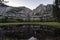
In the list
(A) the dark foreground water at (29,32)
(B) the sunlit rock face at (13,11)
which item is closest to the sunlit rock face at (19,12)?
(B) the sunlit rock face at (13,11)

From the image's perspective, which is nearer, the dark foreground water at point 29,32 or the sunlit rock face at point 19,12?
the dark foreground water at point 29,32

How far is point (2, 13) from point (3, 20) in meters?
1.88

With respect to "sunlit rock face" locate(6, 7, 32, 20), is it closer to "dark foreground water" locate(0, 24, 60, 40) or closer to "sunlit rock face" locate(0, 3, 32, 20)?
"sunlit rock face" locate(0, 3, 32, 20)

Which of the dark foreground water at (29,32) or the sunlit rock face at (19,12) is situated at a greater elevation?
the sunlit rock face at (19,12)

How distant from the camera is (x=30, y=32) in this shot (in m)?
5.18

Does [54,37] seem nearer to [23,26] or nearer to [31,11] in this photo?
[23,26]

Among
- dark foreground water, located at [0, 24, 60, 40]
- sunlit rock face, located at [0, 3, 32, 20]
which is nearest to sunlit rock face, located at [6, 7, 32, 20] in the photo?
sunlit rock face, located at [0, 3, 32, 20]

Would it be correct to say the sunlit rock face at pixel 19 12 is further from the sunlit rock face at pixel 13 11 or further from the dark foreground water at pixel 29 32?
the dark foreground water at pixel 29 32

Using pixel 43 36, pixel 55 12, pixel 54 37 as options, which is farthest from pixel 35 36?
pixel 55 12

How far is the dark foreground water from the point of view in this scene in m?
4.71

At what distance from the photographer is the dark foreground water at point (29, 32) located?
4.71m

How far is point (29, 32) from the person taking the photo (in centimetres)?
518

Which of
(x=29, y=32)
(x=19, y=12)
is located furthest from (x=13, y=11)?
(x=29, y=32)

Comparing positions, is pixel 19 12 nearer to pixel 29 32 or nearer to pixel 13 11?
pixel 13 11
